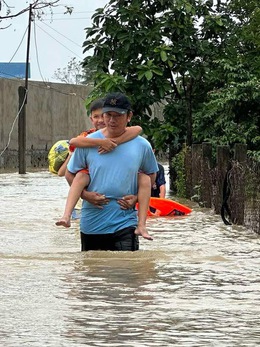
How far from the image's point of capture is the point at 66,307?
7871 mm

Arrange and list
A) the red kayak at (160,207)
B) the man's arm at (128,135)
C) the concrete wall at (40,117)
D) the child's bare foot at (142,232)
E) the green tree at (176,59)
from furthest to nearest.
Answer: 1. the concrete wall at (40,117)
2. the green tree at (176,59)
3. the red kayak at (160,207)
4. the man's arm at (128,135)
5. the child's bare foot at (142,232)

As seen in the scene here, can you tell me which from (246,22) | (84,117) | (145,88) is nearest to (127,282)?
(145,88)

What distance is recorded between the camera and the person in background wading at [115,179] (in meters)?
9.71

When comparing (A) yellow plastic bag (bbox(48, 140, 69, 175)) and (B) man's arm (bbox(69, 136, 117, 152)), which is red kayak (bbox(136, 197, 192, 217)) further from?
(B) man's arm (bbox(69, 136, 117, 152))

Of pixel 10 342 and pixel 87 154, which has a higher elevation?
pixel 87 154

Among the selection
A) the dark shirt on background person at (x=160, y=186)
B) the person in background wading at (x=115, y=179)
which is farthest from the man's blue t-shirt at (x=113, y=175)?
the dark shirt on background person at (x=160, y=186)

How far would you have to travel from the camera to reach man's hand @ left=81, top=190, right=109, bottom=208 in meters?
9.66

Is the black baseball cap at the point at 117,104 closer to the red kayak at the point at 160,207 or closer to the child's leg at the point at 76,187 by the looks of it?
the child's leg at the point at 76,187

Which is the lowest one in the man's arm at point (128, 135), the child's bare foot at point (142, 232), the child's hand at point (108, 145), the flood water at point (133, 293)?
the flood water at point (133, 293)

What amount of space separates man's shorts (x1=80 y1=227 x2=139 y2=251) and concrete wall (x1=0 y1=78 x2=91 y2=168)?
33.3 meters

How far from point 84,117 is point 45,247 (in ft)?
137

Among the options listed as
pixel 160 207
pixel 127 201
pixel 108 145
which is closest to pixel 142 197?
pixel 127 201

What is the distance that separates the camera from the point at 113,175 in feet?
31.9

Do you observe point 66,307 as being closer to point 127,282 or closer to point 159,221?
point 127,282
